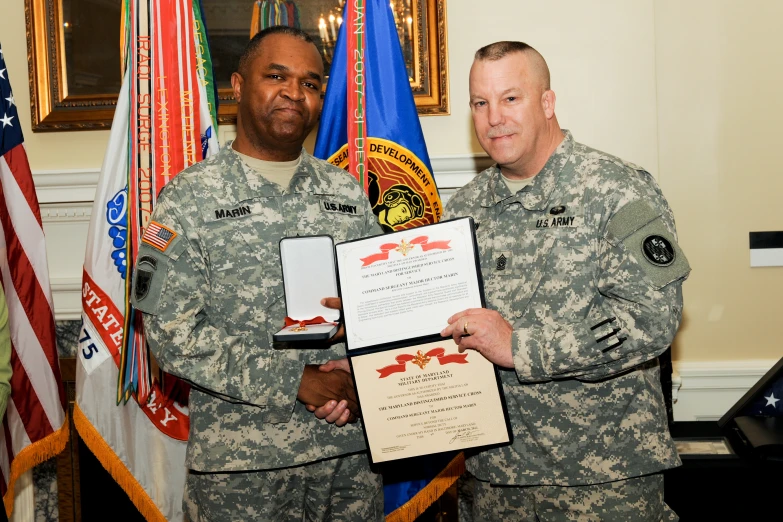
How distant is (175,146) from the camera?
8.75 feet

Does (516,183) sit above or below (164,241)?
above

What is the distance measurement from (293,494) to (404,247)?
83 centimetres

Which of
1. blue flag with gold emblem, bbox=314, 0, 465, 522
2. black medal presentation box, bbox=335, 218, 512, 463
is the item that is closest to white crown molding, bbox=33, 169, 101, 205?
blue flag with gold emblem, bbox=314, 0, 465, 522

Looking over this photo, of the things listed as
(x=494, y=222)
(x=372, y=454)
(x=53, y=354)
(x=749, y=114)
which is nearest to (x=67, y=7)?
(x=53, y=354)

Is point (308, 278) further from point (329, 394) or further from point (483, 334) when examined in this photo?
point (483, 334)

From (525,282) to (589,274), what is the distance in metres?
0.18

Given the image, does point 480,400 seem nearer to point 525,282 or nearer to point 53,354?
point 525,282

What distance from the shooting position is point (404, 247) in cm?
194

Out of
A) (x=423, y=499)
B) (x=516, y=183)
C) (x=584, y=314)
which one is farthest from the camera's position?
(x=423, y=499)

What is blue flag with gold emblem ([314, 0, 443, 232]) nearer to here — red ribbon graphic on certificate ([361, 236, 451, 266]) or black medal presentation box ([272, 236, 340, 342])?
black medal presentation box ([272, 236, 340, 342])

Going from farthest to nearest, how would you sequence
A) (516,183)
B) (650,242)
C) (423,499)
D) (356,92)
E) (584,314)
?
(356,92) < (423,499) < (516,183) < (584,314) < (650,242)

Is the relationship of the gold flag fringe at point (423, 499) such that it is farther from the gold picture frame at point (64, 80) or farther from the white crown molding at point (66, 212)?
the white crown molding at point (66, 212)

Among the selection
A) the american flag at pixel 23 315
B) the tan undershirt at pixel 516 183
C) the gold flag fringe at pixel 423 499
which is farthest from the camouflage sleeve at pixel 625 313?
the american flag at pixel 23 315

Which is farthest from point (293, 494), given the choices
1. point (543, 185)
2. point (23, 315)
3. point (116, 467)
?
point (23, 315)
